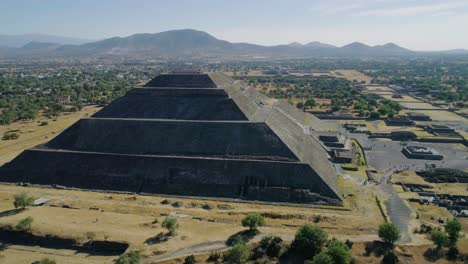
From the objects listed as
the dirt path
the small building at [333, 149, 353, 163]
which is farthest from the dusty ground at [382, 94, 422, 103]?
the dirt path

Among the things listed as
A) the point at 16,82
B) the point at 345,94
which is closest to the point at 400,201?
the point at 345,94

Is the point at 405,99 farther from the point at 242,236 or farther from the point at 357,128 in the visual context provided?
the point at 242,236

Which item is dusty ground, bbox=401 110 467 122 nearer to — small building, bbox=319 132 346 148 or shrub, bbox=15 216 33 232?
small building, bbox=319 132 346 148

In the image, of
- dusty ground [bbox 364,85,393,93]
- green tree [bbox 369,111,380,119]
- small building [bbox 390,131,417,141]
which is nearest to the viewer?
Answer: small building [bbox 390,131,417,141]

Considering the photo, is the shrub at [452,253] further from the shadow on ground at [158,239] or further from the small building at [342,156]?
the small building at [342,156]

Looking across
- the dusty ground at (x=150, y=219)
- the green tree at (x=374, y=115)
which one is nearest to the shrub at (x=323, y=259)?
the dusty ground at (x=150, y=219)

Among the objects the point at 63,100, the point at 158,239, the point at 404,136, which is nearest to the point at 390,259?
the point at 158,239
